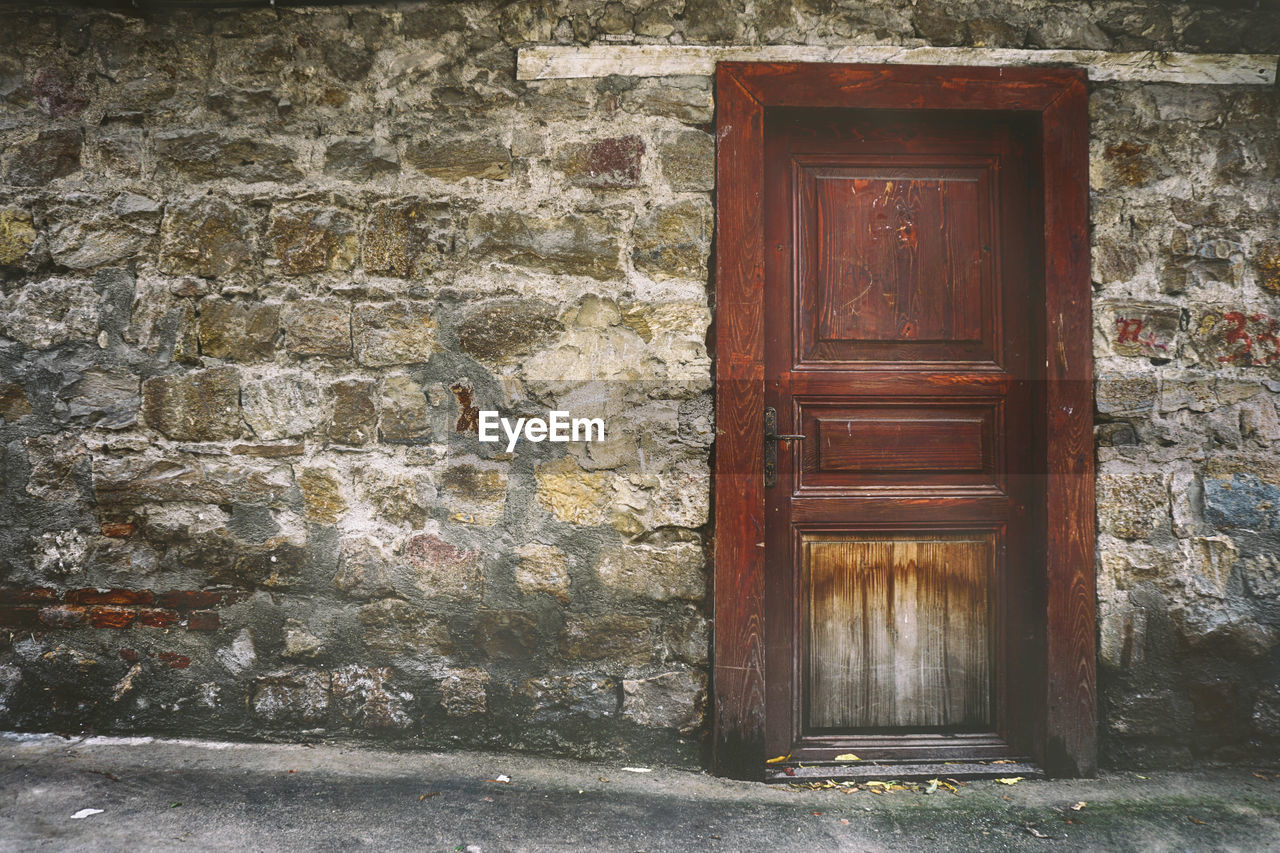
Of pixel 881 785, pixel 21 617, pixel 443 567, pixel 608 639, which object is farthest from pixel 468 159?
pixel 881 785

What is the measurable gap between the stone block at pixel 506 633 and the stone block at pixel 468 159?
148 centimetres

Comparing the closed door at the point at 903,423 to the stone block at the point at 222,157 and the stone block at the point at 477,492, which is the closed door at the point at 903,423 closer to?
the stone block at the point at 477,492

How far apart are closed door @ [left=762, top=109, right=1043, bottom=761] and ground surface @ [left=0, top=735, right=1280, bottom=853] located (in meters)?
0.33

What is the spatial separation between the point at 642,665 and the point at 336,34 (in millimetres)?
2389

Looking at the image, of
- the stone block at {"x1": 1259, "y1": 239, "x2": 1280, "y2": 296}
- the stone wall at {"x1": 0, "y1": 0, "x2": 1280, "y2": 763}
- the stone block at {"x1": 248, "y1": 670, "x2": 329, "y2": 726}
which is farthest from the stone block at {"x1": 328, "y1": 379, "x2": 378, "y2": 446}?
the stone block at {"x1": 1259, "y1": 239, "x2": 1280, "y2": 296}

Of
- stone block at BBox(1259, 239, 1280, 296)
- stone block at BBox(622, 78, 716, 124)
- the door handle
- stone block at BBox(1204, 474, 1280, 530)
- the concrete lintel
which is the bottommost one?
stone block at BBox(1204, 474, 1280, 530)

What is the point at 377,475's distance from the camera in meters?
2.45

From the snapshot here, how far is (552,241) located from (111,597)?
6.39 ft

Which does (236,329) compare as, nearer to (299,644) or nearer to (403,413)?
(403,413)

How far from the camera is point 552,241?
2.44 m

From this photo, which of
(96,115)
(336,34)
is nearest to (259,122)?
(336,34)

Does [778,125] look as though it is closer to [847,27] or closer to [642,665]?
[847,27]

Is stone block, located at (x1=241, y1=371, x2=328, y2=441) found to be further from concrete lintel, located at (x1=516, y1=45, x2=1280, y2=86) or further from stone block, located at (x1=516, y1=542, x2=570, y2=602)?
concrete lintel, located at (x1=516, y1=45, x2=1280, y2=86)

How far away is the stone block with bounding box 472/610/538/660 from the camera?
2.43 metres
